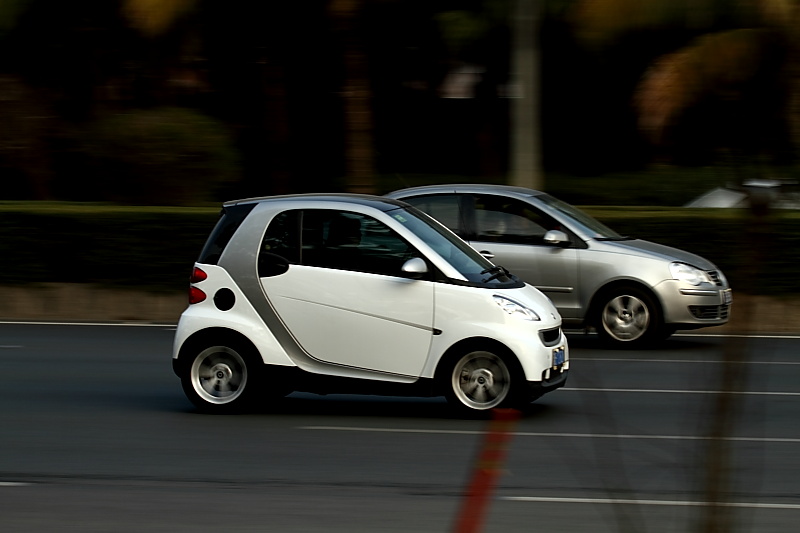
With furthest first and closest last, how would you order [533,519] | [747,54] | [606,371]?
[747,54] < [606,371] < [533,519]

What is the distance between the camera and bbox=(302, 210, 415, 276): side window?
29.4 ft

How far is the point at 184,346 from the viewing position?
9.14 meters

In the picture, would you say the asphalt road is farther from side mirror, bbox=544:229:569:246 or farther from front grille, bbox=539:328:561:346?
side mirror, bbox=544:229:569:246

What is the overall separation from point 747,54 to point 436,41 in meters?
6.59

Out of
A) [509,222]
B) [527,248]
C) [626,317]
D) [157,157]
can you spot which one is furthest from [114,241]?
[626,317]

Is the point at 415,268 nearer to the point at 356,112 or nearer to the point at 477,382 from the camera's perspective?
the point at 477,382

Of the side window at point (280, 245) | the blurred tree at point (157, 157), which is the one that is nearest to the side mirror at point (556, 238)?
the side window at point (280, 245)

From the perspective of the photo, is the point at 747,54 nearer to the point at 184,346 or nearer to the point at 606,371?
the point at 606,371

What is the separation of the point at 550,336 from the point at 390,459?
1902 millimetres

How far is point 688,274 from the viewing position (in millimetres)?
13188

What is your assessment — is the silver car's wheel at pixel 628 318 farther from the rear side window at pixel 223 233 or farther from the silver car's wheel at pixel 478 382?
the rear side window at pixel 223 233

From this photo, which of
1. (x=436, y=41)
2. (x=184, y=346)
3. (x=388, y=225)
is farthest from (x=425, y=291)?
(x=436, y=41)

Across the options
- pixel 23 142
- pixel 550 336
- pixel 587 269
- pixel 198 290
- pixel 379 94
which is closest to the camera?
pixel 550 336

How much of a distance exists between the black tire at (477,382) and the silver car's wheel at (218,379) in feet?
4.83
